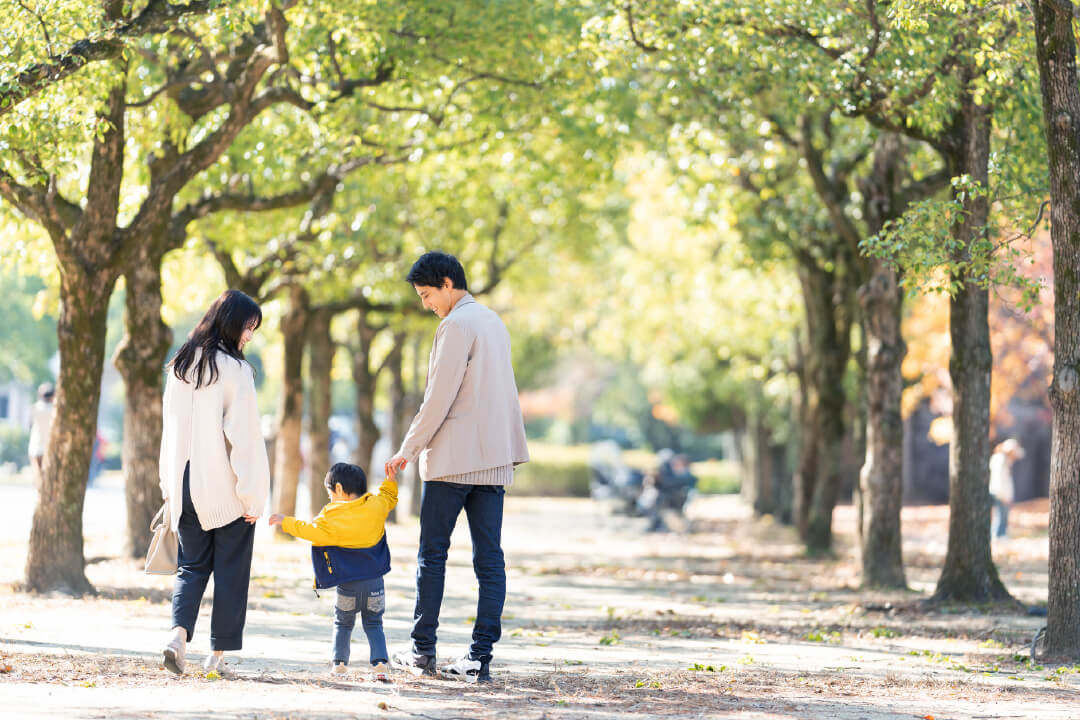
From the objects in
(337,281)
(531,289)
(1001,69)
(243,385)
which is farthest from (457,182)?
(531,289)

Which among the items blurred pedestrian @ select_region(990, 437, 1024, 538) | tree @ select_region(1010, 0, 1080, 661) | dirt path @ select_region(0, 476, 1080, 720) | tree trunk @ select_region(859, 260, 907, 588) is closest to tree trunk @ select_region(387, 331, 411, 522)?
dirt path @ select_region(0, 476, 1080, 720)

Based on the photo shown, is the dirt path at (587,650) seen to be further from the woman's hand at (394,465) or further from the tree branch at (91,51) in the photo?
the tree branch at (91,51)

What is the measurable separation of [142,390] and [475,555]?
8.08 meters

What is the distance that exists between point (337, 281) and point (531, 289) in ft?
47.8

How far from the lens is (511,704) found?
6.53 m

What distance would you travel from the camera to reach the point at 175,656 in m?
6.86

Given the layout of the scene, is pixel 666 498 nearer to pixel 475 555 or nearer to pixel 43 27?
pixel 43 27

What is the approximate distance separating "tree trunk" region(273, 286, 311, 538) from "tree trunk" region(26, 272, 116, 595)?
7889mm

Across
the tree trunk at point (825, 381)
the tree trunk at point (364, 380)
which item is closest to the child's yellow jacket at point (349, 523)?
the tree trunk at point (825, 381)

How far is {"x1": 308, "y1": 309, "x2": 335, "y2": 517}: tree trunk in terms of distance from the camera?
2083cm

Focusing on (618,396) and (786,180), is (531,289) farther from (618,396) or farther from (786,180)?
(618,396)

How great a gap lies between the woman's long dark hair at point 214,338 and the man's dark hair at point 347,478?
29.7 inches

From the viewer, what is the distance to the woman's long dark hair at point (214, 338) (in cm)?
678

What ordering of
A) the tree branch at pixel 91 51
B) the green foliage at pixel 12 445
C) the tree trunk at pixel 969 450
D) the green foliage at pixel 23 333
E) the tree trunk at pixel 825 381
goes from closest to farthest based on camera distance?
the tree branch at pixel 91 51, the tree trunk at pixel 969 450, the tree trunk at pixel 825 381, the green foliage at pixel 12 445, the green foliage at pixel 23 333
